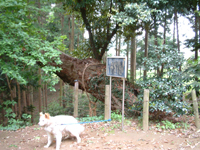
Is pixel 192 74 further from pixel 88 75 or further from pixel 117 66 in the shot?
pixel 88 75

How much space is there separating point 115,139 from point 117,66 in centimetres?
230

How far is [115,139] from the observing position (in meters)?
5.08

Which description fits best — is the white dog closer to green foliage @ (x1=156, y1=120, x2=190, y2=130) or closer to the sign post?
the sign post

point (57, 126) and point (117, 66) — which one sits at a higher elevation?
point (117, 66)

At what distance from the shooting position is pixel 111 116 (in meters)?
6.67

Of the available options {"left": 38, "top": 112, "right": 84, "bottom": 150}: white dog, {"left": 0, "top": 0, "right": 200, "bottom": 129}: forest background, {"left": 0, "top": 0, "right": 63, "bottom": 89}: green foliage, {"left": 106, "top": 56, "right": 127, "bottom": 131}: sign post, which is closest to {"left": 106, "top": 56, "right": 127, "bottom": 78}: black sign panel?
{"left": 106, "top": 56, "right": 127, "bottom": 131}: sign post

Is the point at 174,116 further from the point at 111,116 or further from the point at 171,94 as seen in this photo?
the point at 111,116

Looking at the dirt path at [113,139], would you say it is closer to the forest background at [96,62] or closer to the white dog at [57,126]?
the white dog at [57,126]

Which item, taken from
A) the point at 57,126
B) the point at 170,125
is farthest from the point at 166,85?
the point at 57,126

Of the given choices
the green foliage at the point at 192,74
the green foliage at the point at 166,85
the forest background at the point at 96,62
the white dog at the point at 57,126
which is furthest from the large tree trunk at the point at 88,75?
the white dog at the point at 57,126

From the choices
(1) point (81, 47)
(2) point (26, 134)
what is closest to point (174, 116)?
(2) point (26, 134)

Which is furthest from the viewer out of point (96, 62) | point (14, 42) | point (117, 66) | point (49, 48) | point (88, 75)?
point (96, 62)

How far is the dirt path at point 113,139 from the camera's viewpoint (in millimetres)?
4617

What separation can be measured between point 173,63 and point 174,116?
202 centimetres
